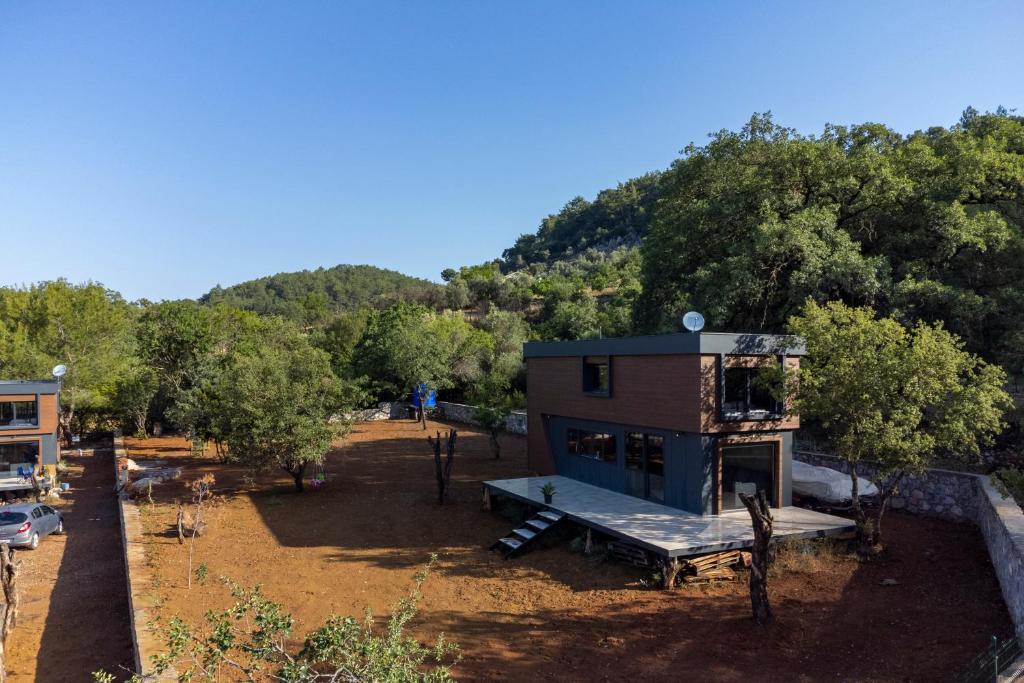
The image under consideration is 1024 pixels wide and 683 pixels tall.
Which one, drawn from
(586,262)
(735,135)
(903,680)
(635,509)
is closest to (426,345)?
(735,135)

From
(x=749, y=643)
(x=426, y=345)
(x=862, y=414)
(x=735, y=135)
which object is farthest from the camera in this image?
(x=426, y=345)

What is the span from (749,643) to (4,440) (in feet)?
89.2

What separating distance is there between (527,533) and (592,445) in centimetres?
433

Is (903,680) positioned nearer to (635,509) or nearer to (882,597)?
(882,597)

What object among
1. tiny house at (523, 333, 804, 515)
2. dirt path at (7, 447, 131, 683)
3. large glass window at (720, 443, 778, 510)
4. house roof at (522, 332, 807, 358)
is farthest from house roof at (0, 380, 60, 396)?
large glass window at (720, 443, 778, 510)

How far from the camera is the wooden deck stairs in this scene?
568 inches

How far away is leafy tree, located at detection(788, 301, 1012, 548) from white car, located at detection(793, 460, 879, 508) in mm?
2128

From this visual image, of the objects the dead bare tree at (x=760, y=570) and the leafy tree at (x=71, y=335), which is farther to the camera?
the leafy tree at (x=71, y=335)

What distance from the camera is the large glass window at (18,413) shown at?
2506cm

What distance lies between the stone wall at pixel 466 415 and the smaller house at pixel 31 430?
19092mm

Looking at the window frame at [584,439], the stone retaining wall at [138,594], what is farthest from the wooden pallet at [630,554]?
the stone retaining wall at [138,594]

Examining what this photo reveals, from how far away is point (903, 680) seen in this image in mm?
8875

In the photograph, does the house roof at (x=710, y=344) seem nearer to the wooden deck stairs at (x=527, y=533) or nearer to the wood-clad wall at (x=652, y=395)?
the wood-clad wall at (x=652, y=395)

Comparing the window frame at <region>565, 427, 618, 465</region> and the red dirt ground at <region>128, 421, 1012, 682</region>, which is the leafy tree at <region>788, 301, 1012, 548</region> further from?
the window frame at <region>565, 427, 618, 465</region>
